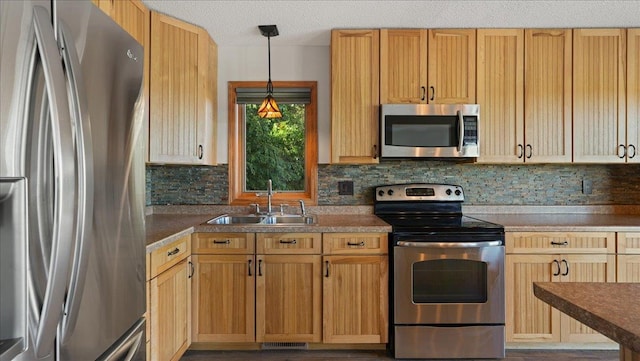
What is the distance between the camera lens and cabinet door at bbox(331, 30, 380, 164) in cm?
271

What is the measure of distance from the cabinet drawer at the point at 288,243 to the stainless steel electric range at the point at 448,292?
485mm

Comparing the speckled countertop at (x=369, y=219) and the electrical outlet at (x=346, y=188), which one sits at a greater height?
the electrical outlet at (x=346, y=188)

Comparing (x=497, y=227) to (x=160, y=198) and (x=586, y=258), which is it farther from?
(x=160, y=198)

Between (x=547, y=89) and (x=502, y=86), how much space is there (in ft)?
1.04

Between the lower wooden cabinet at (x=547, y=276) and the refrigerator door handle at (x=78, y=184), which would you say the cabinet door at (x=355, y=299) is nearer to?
the lower wooden cabinet at (x=547, y=276)

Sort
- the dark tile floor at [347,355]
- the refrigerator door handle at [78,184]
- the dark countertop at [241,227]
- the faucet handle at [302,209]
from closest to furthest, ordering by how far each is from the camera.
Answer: the refrigerator door handle at [78,184], the dark countertop at [241,227], the dark tile floor at [347,355], the faucet handle at [302,209]

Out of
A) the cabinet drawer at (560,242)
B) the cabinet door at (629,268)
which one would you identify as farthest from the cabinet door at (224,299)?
the cabinet door at (629,268)

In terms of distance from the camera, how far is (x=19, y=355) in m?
0.79

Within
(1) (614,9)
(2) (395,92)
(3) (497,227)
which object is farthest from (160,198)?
(1) (614,9)

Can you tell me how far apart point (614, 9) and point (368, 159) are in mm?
1825

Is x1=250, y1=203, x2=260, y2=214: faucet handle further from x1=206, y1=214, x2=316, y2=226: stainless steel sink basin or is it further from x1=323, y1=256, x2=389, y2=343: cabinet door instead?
x1=323, y1=256, x2=389, y2=343: cabinet door

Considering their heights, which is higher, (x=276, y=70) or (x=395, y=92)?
(x=276, y=70)

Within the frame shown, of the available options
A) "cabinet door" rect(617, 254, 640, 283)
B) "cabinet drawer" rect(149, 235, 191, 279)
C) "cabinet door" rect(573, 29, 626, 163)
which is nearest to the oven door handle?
"cabinet door" rect(617, 254, 640, 283)

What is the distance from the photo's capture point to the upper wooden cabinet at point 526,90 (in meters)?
2.72
